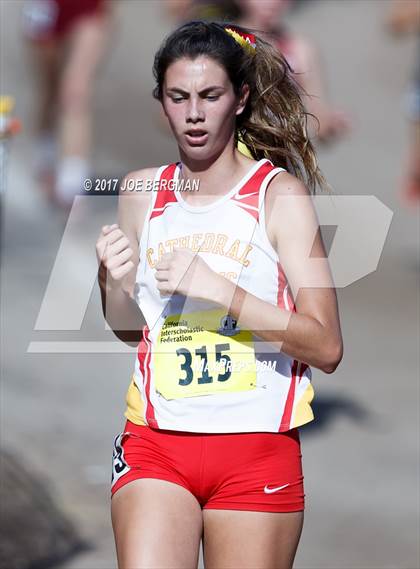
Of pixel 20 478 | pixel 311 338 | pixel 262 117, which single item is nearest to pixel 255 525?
pixel 311 338

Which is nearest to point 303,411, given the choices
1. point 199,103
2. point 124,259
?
point 124,259

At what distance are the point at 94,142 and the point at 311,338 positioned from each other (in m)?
9.35

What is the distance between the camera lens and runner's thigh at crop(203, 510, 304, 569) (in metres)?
3.01

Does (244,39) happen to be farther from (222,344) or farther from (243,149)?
(222,344)

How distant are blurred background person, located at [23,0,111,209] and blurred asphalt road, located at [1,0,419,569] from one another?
364mm

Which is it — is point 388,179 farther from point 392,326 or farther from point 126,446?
point 126,446

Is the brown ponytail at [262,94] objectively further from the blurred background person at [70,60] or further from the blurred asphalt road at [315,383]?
the blurred background person at [70,60]

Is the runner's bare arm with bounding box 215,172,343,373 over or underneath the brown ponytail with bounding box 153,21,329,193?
underneath

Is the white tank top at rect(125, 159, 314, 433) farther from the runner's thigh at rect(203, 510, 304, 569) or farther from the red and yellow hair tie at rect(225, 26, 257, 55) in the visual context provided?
the red and yellow hair tie at rect(225, 26, 257, 55)

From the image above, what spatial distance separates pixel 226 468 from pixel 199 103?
0.94 m

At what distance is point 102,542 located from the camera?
500 cm

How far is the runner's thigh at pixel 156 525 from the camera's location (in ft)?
9.74

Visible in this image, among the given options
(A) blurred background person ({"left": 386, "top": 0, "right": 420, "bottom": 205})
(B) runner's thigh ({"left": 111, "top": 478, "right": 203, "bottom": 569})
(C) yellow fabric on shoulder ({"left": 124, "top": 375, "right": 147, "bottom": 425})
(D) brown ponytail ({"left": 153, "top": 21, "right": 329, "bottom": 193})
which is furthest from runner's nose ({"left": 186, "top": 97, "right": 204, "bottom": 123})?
(A) blurred background person ({"left": 386, "top": 0, "right": 420, "bottom": 205})

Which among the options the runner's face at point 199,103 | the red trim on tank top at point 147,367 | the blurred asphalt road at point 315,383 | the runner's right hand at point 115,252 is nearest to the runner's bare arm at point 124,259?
the runner's right hand at point 115,252
